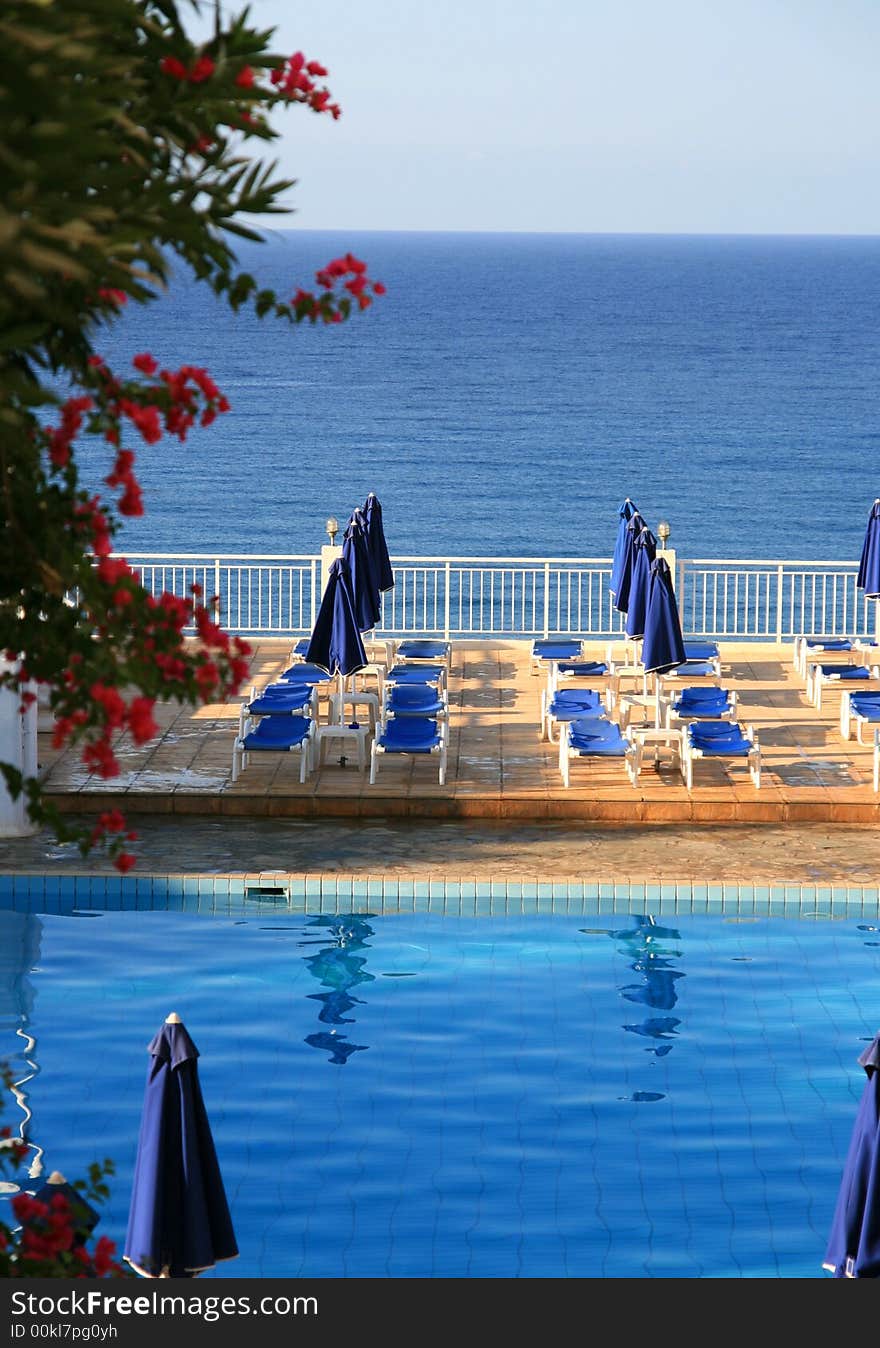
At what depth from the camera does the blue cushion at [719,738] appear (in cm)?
1305

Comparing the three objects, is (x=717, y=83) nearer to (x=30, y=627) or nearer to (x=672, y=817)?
(x=672, y=817)

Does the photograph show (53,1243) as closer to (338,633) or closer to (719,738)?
(338,633)

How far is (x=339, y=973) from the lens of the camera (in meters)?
10.9

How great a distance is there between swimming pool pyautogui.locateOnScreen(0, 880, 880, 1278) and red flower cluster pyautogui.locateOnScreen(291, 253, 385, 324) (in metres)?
4.79

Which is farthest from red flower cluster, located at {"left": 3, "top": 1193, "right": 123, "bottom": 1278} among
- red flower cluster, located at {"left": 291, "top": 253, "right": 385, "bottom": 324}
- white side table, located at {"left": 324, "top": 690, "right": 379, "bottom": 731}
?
white side table, located at {"left": 324, "top": 690, "right": 379, "bottom": 731}

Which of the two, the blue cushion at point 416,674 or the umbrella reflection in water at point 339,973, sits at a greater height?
the blue cushion at point 416,674

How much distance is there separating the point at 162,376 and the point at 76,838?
2.99 ft

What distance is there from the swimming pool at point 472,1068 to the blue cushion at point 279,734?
5.55 ft

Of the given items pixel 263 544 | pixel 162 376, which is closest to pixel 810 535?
pixel 263 544

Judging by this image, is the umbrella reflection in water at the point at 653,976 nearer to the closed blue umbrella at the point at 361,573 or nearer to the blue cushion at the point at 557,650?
the closed blue umbrella at the point at 361,573

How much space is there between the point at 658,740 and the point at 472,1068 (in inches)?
196

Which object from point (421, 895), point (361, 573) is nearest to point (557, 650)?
point (361, 573)

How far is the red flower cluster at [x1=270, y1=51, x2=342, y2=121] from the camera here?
3.81 m

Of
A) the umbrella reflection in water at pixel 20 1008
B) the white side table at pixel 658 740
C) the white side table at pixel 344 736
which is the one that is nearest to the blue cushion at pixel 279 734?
the white side table at pixel 344 736
